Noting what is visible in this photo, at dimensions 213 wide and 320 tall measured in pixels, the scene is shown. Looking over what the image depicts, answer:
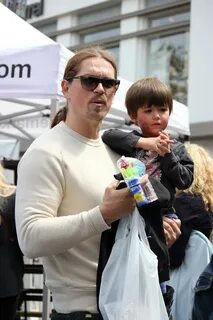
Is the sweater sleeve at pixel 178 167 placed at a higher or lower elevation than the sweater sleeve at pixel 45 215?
A: higher

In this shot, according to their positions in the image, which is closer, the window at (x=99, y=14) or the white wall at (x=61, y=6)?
the window at (x=99, y=14)

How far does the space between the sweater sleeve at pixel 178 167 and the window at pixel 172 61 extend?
7.82 meters

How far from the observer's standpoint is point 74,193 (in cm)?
177

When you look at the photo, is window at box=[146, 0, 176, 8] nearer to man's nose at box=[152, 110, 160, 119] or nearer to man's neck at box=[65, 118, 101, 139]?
man's nose at box=[152, 110, 160, 119]

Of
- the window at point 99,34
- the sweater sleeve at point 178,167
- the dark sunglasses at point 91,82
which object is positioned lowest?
the sweater sleeve at point 178,167

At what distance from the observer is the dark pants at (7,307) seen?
3.59 m

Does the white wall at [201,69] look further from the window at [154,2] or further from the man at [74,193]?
the man at [74,193]

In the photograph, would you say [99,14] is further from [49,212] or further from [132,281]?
[132,281]

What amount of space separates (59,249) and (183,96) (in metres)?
8.52

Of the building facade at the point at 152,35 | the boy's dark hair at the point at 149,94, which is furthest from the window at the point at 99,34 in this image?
the boy's dark hair at the point at 149,94

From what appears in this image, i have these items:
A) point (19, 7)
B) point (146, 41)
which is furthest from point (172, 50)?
point (19, 7)

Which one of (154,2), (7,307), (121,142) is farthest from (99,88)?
(154,2)

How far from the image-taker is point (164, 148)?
201 cm

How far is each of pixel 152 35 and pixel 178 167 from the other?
888cm
